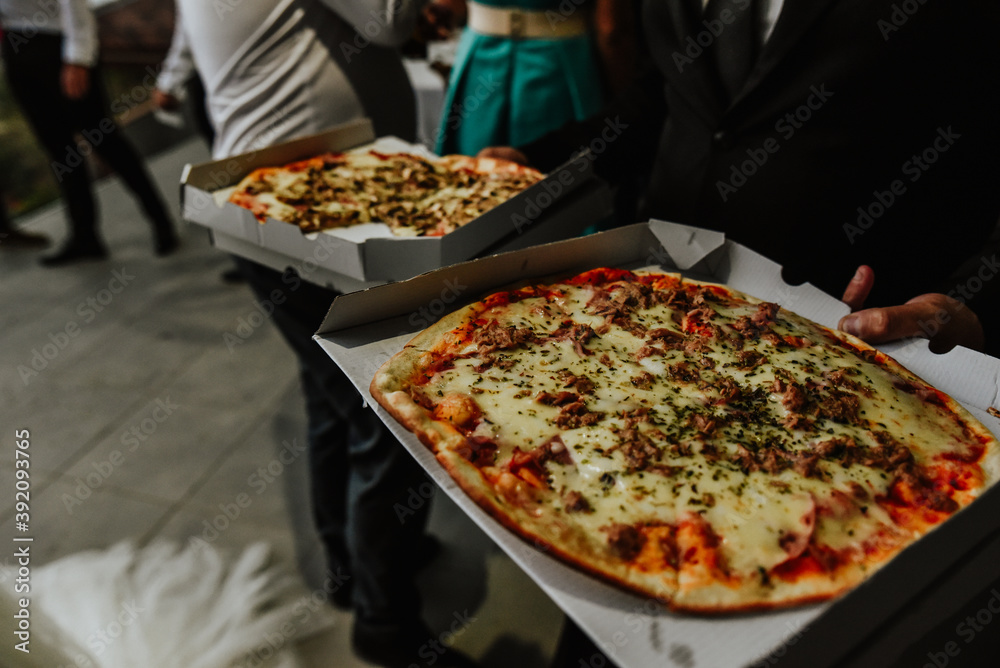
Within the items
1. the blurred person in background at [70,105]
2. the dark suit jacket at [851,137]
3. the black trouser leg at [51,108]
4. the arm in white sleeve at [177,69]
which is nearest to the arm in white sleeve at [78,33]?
the blurred person in background at [70,105]

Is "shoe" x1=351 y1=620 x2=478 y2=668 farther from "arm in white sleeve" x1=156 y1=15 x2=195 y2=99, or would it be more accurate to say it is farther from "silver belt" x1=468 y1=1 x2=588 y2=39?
"arm in white sleeve" x1=156 y1=15 x2=195 y2=99

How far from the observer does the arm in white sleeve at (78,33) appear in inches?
172

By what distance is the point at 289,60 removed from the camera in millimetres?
2195

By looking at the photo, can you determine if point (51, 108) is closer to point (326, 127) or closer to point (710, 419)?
point (326, 127)

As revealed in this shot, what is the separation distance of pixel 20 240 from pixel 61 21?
1.86m

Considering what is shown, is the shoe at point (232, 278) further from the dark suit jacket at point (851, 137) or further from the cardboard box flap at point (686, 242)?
the cardboard box flap at point (686, 242)

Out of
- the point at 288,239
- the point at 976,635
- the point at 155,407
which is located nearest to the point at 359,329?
the point at 288,239

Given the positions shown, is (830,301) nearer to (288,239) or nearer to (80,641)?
(288,239)

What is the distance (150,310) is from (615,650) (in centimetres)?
452

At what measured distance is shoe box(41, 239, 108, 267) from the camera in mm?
5176

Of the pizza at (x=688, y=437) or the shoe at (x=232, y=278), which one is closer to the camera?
the pizza at (x=688, y=437)

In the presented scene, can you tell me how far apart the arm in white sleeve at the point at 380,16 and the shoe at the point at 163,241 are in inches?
151

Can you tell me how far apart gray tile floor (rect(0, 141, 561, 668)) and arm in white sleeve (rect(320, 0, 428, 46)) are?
6.49 ft

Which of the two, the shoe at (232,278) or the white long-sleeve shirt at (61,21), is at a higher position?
the white long-sleeve shirt at (61,21)
